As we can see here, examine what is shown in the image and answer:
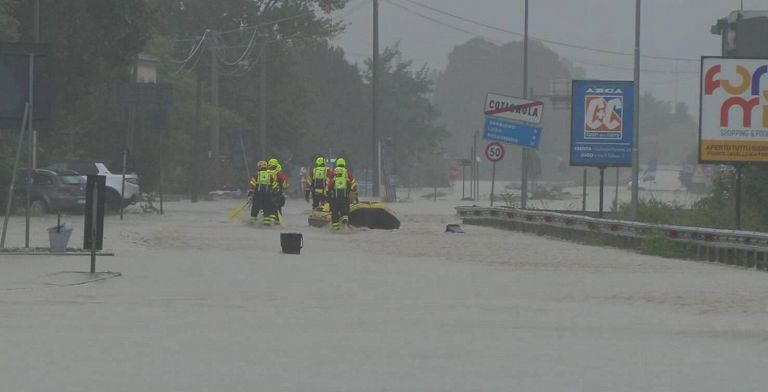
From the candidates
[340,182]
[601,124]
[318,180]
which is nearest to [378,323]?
[340,182]

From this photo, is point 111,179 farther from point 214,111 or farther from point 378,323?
point 378,323

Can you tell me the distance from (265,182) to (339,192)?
240 cm

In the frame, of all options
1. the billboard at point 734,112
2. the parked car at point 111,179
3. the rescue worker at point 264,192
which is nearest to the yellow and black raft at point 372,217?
the rescue worker at point 264,192

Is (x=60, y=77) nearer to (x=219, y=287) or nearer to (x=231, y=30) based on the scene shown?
(x=219, y=287)

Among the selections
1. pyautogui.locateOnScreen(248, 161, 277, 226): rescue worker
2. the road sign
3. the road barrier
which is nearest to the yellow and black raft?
pyautogui.locateOnScreen(248, 161, 277, 226): rescue worker

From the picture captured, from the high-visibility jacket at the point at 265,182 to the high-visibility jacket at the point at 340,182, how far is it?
200 centimetres

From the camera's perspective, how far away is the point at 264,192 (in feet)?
140

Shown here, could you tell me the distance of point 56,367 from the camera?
42.4 ft

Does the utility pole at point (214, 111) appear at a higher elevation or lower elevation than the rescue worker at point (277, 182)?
higher

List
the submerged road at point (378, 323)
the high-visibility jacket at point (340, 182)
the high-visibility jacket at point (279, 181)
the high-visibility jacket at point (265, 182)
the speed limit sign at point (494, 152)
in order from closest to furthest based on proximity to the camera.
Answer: the submerged road at point (378, 323)
the high-visibility jacket at point (340, 182)
the high-visibility jacket at point (265, 182)
the high-visibility jacket at point (279, 181)
the speed limit sign at point (494, 152)

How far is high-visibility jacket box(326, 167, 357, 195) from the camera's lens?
40.0 metres

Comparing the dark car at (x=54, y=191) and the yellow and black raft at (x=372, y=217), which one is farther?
the dark car at (x=54, y=191)

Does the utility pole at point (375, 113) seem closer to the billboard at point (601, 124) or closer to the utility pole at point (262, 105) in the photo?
the utility pole at point (262, 105)

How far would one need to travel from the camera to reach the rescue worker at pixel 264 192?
4219cm
